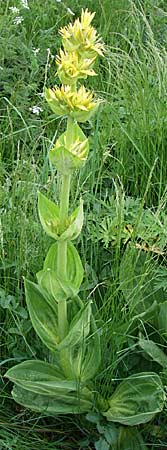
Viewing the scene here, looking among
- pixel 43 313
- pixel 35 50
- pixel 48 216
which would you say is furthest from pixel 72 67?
pixel 35 50

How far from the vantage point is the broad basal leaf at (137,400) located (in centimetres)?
163

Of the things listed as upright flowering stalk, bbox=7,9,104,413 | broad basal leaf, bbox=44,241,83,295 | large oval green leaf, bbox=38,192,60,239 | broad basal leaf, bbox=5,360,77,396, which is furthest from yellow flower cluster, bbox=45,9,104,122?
broad basal leaf, bbox=5,360,77,396

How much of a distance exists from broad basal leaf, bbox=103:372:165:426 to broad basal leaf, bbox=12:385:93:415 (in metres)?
0.06

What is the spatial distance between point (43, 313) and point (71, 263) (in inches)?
5.7

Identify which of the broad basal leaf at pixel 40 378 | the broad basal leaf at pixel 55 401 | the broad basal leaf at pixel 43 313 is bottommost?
the broad basal leaf at pixel 55 401

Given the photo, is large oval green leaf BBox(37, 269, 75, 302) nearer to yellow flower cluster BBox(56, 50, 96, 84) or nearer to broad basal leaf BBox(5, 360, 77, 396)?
broad basal leaf BBox(5, 360, 77, 396)

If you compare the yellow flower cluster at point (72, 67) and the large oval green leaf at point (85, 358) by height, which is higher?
the yellow flower cluster at point (72, 67)

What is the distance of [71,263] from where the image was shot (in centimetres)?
159

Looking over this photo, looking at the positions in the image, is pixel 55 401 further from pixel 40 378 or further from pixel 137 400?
pixel 137 400

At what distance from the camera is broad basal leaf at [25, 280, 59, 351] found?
5.30 ft

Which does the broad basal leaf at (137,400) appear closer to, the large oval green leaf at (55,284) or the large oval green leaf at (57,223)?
the large oval green leaf at (55,284)

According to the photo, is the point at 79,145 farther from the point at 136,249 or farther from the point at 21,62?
the point at 21,62

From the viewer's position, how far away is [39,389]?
5.29 ft

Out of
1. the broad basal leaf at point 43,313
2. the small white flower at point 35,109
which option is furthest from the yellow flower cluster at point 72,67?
the small white flower at point 35,109
